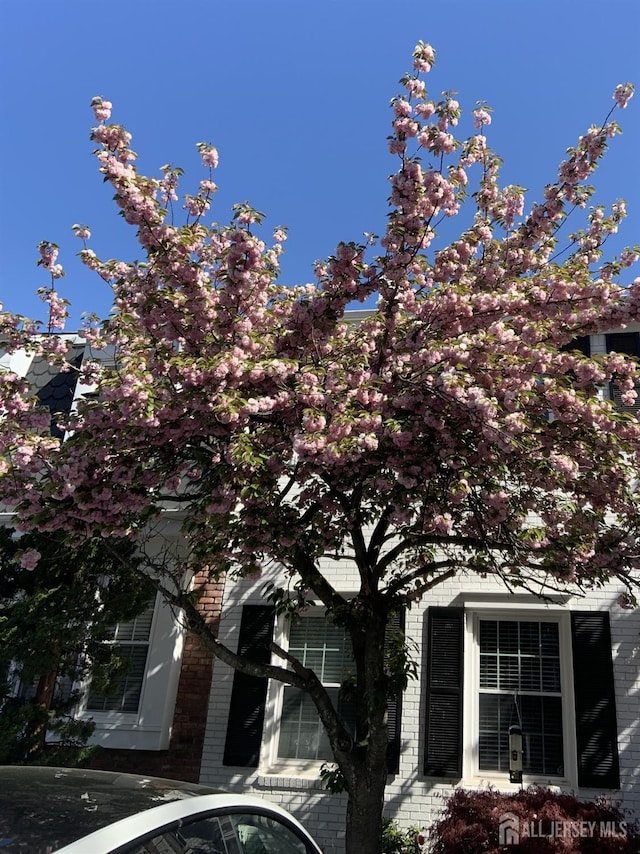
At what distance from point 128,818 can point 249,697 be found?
21.4 feet

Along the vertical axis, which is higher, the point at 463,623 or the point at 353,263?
the point at 353,263

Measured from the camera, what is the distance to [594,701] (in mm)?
7777

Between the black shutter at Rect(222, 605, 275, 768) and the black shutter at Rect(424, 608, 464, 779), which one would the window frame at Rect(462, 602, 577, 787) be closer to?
the black shutter at Rect(424, 608, 464, 779)

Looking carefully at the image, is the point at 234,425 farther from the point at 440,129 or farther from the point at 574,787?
the point at 574,787

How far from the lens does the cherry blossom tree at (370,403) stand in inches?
213

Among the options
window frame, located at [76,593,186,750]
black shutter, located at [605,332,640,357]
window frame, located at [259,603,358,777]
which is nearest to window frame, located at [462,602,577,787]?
window frame, located at [259,603,358,777]

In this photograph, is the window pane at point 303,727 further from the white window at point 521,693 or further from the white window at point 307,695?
the white window at point 521,693

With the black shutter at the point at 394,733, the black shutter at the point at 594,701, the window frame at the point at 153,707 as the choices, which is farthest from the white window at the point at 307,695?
the black shutter at the point at 594,701

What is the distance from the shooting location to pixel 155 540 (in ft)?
31.6

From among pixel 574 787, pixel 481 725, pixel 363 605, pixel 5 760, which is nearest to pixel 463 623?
pixel 481 725

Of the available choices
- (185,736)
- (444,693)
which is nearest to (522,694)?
(444,693)

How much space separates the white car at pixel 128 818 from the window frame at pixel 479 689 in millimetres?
5202

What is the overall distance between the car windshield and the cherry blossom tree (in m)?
2.53

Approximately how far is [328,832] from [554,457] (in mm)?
5259
